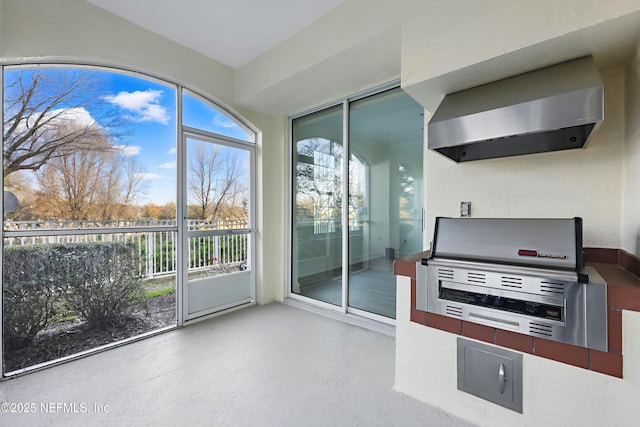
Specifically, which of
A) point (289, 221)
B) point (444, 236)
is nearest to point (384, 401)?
point (444, 236)

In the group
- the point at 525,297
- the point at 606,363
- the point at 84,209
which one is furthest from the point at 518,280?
the point at 84,209

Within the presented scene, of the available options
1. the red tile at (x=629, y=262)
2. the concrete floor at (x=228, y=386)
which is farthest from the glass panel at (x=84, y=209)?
the red tile at (x=629, y=262)

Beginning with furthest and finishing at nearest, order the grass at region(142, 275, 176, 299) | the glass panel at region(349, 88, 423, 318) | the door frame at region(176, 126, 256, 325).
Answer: the door frame at region(176, 126, 256, 325)
the grass at region(142, 275, 176, 299)
the glass panel at region(349, 88, 423, 318)

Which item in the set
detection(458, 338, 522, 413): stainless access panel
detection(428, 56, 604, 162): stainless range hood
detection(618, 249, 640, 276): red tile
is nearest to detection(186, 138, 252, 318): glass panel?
detection(428, 56, 604, 162): stainless range hood

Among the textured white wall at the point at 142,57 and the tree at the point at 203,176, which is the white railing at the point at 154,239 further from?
the textured white wall at the point at 142,57

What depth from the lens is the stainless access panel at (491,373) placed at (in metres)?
1.40

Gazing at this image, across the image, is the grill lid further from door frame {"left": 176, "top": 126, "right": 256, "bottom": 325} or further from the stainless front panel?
door frame {"left": 176, "top": 126, "right": 256, "bottom": 325}

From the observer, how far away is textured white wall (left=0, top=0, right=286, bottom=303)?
6.56 feet

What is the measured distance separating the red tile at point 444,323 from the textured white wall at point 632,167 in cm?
90

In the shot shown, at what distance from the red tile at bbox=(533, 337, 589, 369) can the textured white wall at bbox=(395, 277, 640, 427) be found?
0.03m

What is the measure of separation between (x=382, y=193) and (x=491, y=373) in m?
1.78

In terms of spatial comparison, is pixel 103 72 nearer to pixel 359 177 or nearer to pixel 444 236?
pixel 359 177

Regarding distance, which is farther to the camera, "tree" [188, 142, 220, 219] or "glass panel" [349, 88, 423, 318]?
"tree" [188, 142, 220, 219]

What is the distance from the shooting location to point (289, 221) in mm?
3705
